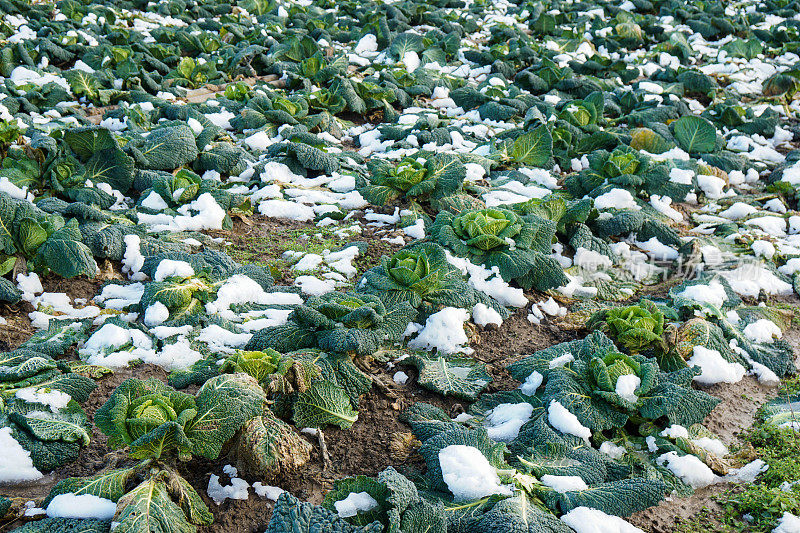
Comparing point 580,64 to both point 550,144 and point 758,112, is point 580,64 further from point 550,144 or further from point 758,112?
point 550,144

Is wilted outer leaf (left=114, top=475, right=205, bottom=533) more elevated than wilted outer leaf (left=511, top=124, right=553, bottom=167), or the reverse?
wilted outer leaf (left=114, top=475, right=205, bottom=533)

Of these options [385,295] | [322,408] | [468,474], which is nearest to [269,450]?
[322,408]

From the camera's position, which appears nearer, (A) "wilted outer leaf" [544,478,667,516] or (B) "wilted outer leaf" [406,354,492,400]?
(A) "wilted outer leaf" [544,478,667,516]

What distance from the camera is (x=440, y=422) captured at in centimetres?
296

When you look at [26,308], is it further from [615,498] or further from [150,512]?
[615,498]

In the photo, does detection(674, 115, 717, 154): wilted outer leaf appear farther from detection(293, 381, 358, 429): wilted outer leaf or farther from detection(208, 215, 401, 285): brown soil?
A: detection(293, 381, 358, 429): wilted outer leaf

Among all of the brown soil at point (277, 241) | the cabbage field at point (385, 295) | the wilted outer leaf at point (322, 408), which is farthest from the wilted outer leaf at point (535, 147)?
the wilted outer leaf at point (322, 408)

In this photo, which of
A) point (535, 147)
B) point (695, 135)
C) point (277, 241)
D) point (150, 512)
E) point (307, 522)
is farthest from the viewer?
point (695, 135)

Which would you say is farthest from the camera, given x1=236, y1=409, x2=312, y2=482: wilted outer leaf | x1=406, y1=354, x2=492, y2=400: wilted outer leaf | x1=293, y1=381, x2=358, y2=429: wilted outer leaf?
x1=406, y1=354, x2=492, y2=400: wilted outer leaf

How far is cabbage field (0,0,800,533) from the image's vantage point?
2564 millimetres

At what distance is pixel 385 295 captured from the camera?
3.69 meters

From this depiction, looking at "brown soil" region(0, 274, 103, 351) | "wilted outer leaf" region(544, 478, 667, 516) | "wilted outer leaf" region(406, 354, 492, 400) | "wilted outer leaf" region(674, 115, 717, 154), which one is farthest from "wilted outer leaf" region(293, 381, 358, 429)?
"wilted outer leaf" region(674, 115, 717, 154)

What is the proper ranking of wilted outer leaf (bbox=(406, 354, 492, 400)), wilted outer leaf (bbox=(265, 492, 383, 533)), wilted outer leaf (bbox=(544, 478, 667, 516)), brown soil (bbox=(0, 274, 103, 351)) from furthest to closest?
brown soil (bbox=(0, 274, 103, 351)) < wilted outer leaf (bbox=(406, 354, 492, 400)) < wilted outer leaf (bbox=(544, 478, 667, 516)) < wilted outer leaf (bbox=(265, 492, 383, 533))

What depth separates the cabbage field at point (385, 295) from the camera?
2.56 metres
